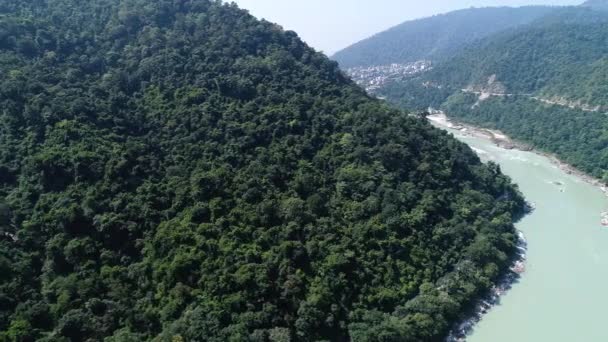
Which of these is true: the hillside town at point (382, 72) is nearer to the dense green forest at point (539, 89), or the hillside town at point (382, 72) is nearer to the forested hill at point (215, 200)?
the dense green forest at point (539, 89)

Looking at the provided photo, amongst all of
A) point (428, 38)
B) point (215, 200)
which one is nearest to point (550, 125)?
point (215, 200)

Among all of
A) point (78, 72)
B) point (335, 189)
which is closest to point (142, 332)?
point (335, 189)

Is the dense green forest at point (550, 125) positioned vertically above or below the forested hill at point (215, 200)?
below

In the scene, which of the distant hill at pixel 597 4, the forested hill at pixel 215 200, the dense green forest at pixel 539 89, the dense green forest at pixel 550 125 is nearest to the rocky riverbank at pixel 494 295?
the forested hill at pixel 215 200

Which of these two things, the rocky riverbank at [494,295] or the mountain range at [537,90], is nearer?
the rocky riverbank at [494,295]

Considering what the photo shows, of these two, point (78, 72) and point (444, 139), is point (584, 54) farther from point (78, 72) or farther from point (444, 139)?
point (78, 72)

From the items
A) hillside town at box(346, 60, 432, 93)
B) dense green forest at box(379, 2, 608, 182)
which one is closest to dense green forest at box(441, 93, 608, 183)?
dense green forest at box(379, 2, 608, 182)

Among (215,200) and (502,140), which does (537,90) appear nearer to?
(502,140)
